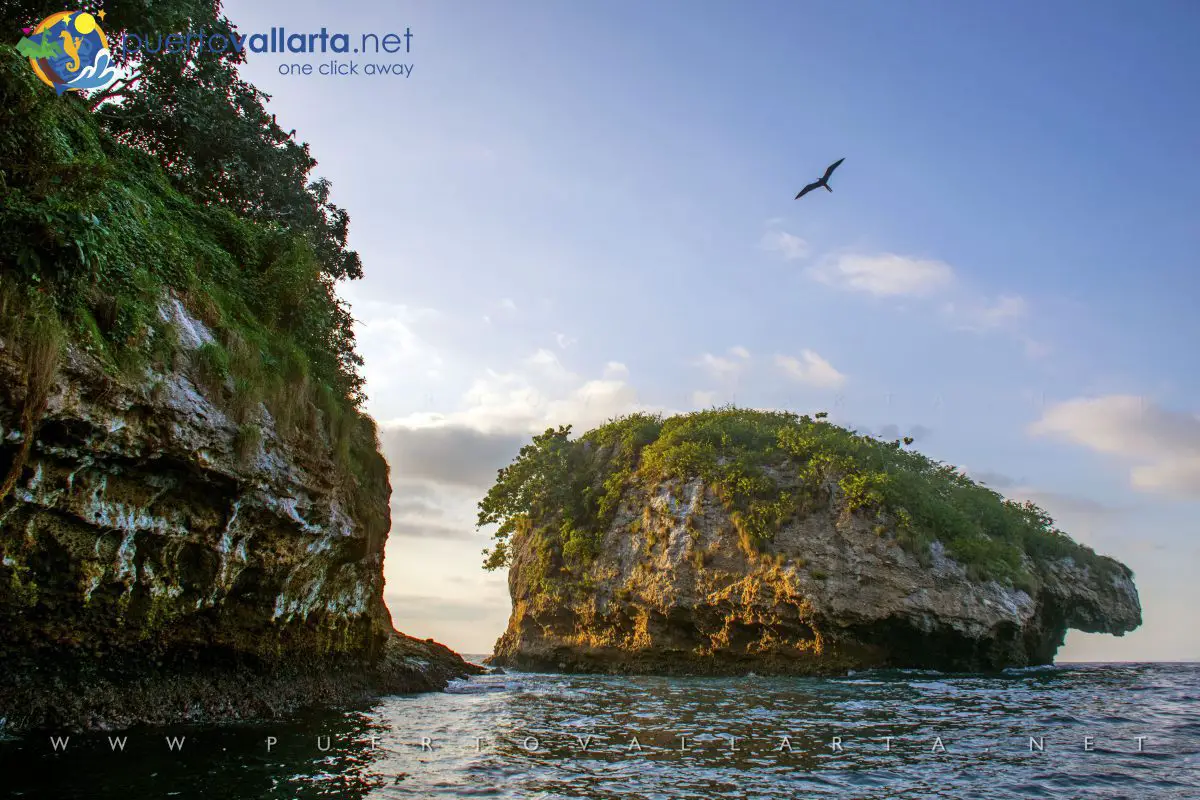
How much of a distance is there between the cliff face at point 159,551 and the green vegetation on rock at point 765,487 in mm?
23707

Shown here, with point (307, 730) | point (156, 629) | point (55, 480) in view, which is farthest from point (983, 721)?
point (55, 480)

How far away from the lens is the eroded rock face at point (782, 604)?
95.3ft

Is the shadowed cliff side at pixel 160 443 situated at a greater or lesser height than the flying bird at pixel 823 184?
lesser

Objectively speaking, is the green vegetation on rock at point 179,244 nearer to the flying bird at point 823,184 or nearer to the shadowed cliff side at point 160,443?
the shadowed cliff side at point 160,443

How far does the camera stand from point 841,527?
1249 inches

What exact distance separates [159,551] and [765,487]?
1131 inches

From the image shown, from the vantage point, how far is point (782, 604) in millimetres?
30516

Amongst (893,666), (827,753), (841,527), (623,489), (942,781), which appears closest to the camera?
(942,781)

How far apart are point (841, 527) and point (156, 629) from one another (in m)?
28.3

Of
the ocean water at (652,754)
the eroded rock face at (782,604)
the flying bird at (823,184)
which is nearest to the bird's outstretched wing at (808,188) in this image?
the flying bird at (823,184)

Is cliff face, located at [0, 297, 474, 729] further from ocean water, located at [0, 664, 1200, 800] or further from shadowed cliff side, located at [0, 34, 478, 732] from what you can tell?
ocean water, located at [0, 664, 1200, 800]

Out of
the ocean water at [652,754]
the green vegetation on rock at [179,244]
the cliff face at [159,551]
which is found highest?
the green vegetation on rock at [179,244]

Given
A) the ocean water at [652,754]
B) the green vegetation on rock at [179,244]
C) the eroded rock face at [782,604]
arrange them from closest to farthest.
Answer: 1. the ocean water at [652,754]
2. the green vegetation on rock at [179,244]
3. the eroded rock face at [782,604]

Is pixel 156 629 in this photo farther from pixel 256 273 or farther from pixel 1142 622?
pixel 1142 622
